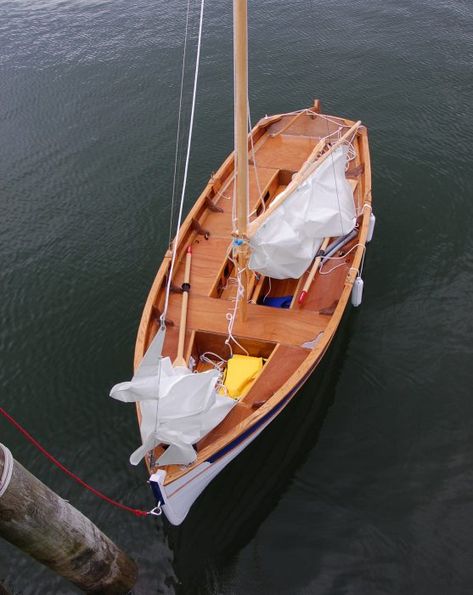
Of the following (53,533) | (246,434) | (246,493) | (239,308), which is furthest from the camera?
(239,308)

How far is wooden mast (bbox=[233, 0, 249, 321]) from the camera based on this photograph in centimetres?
905

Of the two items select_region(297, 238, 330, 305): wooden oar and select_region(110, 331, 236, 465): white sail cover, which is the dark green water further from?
select_region(110, 331, 236, 465): white sail cover

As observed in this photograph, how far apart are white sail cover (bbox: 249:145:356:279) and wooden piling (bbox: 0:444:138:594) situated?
7.02m

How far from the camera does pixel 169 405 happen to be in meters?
10.1

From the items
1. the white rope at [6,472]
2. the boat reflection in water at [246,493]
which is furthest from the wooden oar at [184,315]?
the white rope at [6,472]

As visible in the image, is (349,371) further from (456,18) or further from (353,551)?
(456,18)

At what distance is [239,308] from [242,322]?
468 millimetres

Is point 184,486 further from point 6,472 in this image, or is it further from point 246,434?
point 6,472

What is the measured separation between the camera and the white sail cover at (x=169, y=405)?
998 centimetres

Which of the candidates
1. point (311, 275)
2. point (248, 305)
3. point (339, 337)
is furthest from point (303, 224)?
point (339, 337)

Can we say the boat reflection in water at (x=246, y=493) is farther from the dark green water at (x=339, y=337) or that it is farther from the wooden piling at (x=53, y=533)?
the wooden piling at (x=53, y=533)

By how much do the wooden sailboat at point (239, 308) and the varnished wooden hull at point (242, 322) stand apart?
0.03 meters

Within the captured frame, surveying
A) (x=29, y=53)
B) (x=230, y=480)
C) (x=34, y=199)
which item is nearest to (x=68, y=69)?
(x=29, y=53)

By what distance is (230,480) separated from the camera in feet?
43.0
